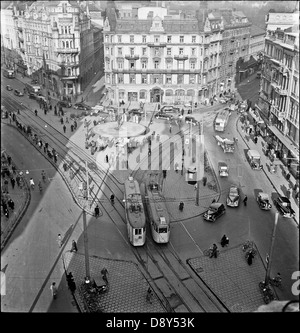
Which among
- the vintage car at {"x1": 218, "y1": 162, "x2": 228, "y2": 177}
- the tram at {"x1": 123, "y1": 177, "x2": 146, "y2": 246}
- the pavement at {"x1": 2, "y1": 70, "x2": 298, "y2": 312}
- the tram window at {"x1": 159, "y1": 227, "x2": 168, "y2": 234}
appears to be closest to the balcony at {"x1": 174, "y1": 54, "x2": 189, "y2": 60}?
the pavement at {"x1": 2, "y1": 70, "x2": 298, "y2": 312}

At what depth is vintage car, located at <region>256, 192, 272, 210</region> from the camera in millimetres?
16625

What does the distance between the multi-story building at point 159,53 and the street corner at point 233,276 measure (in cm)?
623

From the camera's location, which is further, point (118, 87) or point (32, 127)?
point (32, 127)

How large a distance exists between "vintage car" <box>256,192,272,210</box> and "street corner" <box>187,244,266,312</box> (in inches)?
98.4

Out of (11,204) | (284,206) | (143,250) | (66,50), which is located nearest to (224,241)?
(143,250)

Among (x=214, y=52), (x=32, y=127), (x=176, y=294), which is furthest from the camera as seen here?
(x=32, y=127)

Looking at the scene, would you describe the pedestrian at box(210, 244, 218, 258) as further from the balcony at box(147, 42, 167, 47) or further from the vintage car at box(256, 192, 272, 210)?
the balcony at box(147, 42, 167, 47)

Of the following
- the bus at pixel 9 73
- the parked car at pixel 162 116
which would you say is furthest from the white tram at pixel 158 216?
the bus at pixel 9 73

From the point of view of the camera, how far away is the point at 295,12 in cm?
1567

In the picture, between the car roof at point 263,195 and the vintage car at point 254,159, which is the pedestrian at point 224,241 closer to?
the car roof at point 263,195

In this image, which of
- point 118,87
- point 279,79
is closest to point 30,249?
point 118,87

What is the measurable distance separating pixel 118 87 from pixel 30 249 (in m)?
7.03
